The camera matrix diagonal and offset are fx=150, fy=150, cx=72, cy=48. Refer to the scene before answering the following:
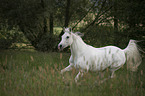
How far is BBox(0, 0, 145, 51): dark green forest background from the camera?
8.06 meters

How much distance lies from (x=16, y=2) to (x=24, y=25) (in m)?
1.67

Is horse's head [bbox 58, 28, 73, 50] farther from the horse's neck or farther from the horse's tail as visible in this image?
the horse's tail

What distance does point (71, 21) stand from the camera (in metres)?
13.8

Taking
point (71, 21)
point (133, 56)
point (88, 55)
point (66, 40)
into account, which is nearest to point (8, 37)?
point (71, 21)

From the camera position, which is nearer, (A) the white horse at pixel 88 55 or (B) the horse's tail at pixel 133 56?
(A) the white horse at pixel 88 55

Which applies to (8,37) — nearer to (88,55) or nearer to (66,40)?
(66,40)

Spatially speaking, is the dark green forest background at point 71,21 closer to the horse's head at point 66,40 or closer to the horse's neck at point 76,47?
the horse's neck at point 76,47

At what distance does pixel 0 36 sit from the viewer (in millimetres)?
12117

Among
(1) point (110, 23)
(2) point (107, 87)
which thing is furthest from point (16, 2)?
(2) point (107, 87)

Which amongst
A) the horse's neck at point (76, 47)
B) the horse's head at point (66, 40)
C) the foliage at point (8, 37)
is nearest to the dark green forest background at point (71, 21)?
the foliage at point (8, 37)

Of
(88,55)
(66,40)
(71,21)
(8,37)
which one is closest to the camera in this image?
(66,40)

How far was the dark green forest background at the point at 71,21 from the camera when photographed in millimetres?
8060

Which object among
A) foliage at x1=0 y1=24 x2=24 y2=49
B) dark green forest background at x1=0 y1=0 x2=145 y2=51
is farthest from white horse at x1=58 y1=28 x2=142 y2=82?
foliage at x1=0 y1=24 x2=24 y2=49

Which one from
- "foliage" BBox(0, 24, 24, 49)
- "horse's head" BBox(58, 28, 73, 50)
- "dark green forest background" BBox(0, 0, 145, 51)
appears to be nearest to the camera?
"horse's head" BBox(58, 28, 73, 50)
